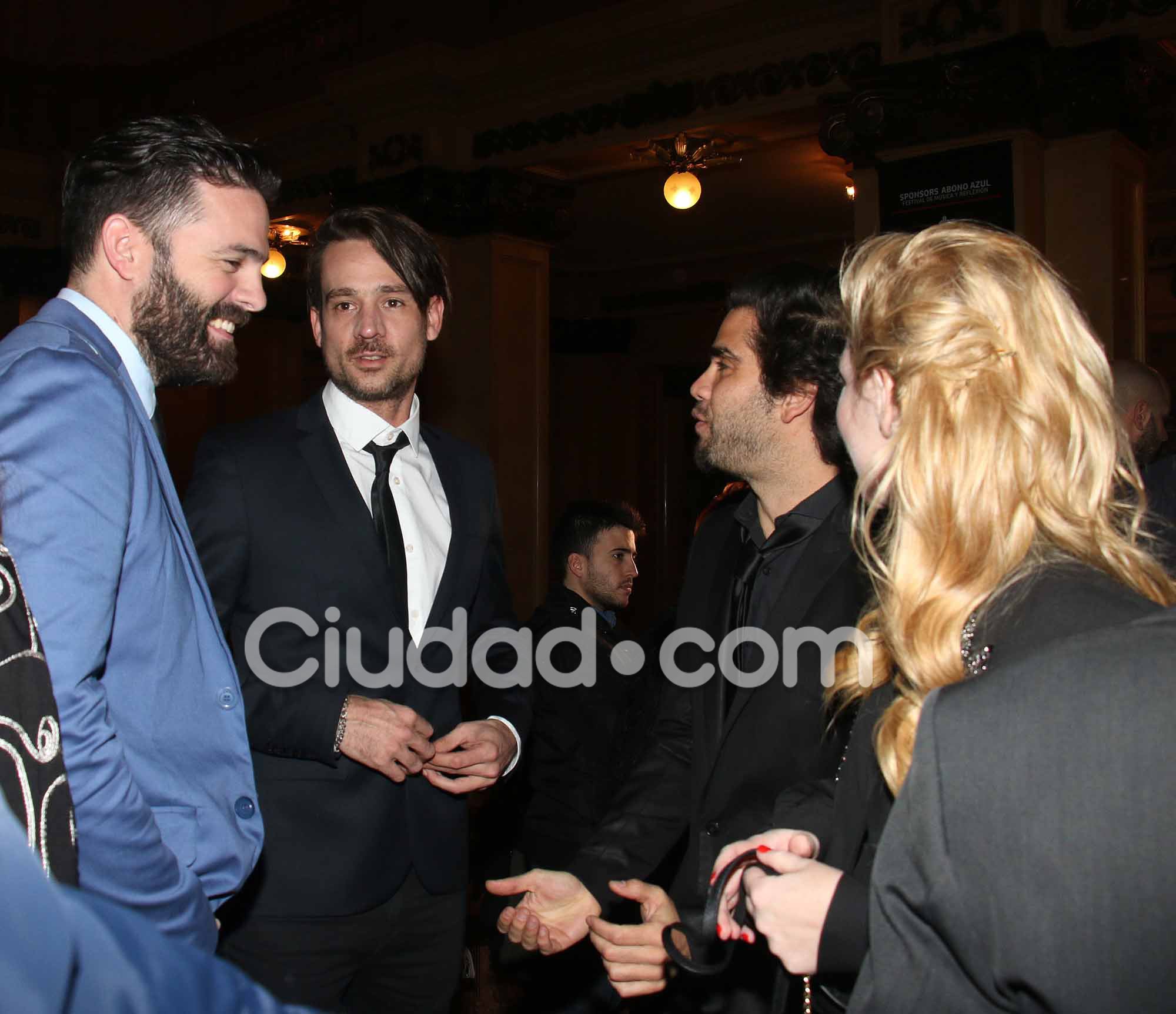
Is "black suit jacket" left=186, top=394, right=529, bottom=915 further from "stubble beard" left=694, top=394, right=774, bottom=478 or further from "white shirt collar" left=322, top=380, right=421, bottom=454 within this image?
"stubble beard" left=694, top=394, right=774, bottom=478

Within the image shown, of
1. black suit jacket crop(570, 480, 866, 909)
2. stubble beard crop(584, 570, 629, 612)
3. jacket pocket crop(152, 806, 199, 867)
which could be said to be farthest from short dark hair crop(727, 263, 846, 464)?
stubble beard crop(584, 570, 629, 612)

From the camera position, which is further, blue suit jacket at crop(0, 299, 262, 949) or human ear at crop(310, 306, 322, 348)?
human ear at crop(310, 306, 322, 348)

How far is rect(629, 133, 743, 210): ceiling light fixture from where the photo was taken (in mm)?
6871

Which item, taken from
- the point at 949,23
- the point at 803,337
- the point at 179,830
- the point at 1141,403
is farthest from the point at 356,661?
the point at 949,23

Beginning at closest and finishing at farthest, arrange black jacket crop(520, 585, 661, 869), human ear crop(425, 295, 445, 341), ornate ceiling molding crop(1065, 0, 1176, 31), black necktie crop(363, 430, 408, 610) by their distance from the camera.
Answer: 1. black necktie crop(363, 430, 408, 610)
2. human ear crop(425, 295, 445, 341)
3. black jacket crop(520, 585, 661, 869)
4. ornate ceiling molding crop(1065, 0, 1176, 31)

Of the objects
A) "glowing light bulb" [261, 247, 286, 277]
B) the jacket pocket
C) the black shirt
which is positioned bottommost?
the jacket pocket

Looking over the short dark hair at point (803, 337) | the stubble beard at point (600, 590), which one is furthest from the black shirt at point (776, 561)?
the stubble beard at point (600, 590)

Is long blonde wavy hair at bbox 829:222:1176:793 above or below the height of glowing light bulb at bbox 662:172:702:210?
below

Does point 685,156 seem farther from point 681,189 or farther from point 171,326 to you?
point 171,326

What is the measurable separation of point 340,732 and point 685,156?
5786mm

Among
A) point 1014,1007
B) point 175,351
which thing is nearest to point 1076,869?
point 1014,1007

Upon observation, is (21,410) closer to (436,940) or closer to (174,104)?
(436,940)

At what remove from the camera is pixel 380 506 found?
2.18 meters

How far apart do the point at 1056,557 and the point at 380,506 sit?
147 cm
